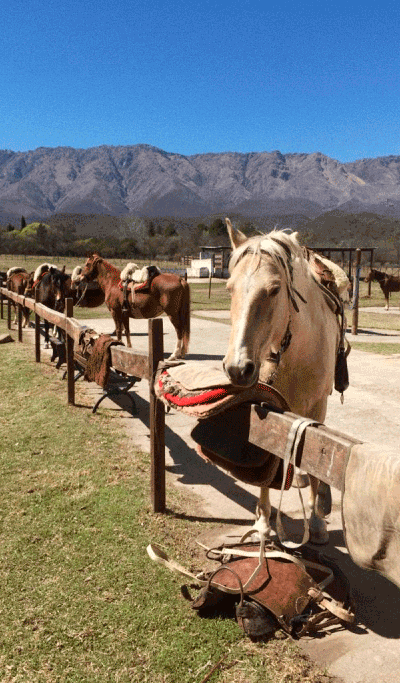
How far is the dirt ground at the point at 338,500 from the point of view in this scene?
239 centimetres

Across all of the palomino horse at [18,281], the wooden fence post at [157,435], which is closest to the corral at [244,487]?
the wooden fence post at [157,435]

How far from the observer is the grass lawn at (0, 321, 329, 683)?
91.7 inches

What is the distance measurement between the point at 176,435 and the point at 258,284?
362 centimetres

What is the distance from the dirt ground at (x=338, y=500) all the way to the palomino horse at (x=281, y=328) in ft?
1.40

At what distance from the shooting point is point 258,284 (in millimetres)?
2449

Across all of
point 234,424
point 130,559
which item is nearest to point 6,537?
point 130,559

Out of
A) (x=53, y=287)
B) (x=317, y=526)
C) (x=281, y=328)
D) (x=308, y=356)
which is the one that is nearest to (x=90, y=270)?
(x=53, y=287)

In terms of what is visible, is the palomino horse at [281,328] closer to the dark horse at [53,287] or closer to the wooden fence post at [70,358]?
the wooden fence post at [70,358]

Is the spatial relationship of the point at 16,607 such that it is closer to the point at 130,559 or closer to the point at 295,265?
the point at 130,559

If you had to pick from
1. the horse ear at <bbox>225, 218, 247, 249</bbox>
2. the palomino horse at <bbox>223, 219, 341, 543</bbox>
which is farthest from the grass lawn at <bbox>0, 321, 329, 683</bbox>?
the horse ear at <bbox>225, 218, 247, 249</bbox>

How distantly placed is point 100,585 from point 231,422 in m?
1.28

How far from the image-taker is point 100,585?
9.64 ft

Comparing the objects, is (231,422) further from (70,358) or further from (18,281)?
(18,281)

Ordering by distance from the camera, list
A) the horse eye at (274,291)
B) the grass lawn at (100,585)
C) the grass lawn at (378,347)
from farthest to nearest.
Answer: the grass lawn at (378,347) < the horse eye at (274,291) < the grass lawn at (100,585)
